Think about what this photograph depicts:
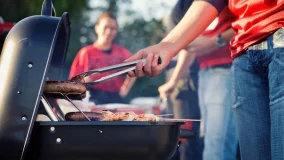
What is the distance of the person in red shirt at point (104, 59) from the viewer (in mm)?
5391

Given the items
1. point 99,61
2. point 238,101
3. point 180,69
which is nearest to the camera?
point 238,101

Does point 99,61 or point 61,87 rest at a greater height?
point 99,61

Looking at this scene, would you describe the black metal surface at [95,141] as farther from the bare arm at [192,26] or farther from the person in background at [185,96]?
the person in background at [185,96]

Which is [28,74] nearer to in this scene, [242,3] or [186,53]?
[242,3]

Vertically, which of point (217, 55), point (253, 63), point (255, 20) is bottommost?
point (253, 63)

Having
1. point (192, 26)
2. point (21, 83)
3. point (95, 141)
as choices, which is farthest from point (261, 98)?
point (21, 83)

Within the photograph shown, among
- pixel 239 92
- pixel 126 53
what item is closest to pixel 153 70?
pixel 239 92

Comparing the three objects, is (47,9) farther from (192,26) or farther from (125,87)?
(125,87)

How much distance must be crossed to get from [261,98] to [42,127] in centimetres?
78

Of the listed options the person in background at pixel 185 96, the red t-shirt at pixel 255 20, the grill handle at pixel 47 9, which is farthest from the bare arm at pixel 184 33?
the person in background at pixel 185 96

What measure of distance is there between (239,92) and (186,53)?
2803 mm

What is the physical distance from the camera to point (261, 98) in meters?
1.70

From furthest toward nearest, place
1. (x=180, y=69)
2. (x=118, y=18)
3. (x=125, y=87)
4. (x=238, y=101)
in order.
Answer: (x=118, y=18), (x=125, y=87), (x=180, y=69), (x=238, y=101)

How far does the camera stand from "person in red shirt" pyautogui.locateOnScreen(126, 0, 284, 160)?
1.58 m
